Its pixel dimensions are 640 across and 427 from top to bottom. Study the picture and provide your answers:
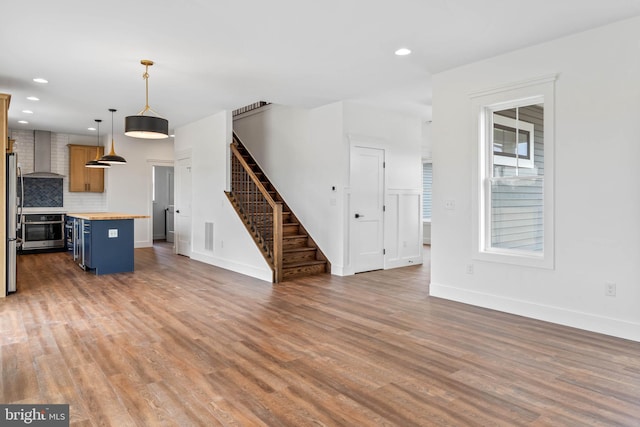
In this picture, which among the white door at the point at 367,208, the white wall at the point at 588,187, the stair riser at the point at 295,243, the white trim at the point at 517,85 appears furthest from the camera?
the stair riser at the point at 295,243

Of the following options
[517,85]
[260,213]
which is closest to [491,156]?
[517,85]

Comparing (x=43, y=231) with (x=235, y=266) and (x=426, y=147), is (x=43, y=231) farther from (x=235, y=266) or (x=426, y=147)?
(x=426, y=147)

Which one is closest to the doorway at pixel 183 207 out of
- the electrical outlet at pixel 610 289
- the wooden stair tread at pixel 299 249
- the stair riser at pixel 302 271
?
the wooden stair tread at pixel 299 249

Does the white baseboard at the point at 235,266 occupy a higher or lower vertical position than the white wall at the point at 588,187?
lower

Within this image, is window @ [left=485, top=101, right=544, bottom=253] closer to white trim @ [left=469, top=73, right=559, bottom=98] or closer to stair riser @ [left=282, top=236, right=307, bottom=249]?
white trim @ [left=469, top=73, right=559, bottom=98]

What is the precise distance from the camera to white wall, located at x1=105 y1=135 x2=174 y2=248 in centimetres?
973

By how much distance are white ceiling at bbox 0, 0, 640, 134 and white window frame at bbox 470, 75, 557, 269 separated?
17.0 inches

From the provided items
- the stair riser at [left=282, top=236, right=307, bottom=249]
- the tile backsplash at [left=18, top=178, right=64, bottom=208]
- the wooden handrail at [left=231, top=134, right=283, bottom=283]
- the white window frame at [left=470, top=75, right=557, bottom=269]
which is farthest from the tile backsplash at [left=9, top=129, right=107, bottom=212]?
the white window frame at [left=470, top=75, right=557, bottom=269]

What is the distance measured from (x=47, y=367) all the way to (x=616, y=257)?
468 cm

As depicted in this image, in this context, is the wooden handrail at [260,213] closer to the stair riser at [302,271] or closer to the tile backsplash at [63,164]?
the stair riser at [302,271]

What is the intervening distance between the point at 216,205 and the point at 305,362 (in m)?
4.90

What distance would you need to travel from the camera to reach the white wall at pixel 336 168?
648cm

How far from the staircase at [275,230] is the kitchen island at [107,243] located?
1.79m

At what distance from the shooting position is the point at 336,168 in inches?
255
